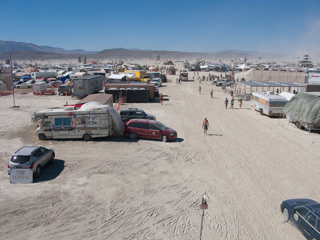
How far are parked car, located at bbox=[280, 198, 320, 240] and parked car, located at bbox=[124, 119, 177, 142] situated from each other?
871 centimetres

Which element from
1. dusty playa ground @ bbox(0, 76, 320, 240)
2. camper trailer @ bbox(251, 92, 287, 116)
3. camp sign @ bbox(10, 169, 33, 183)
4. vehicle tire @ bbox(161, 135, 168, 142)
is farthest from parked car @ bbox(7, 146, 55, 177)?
camper trailer @ bbox(251, 92, 287, 116)

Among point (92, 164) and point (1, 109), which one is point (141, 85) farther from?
point (92, 164)

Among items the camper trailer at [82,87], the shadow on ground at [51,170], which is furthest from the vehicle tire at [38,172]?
the camper trailer at [82,87]

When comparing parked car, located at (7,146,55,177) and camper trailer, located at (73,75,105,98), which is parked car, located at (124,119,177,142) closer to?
parked car, located at (7,146,55,177)

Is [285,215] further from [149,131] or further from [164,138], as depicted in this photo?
[149,131]

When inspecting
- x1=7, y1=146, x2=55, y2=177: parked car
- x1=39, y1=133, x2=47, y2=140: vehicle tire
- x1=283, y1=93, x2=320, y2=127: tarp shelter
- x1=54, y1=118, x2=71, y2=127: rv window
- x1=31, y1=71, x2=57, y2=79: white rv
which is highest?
x1=31, y1=71, x2=57, y2=79: white rv

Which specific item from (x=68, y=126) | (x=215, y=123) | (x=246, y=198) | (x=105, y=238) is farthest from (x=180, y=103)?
(x=105, y=238)

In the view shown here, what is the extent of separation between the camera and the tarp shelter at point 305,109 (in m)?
19.7

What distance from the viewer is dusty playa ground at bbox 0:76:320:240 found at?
8.73 meters

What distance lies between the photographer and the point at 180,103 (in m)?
31.1

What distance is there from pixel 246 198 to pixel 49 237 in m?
7.29

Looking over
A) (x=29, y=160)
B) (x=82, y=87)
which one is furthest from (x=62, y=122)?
(x=82, y=87)

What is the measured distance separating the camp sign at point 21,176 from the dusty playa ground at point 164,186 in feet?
0.88

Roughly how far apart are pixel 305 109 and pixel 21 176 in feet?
64.6
